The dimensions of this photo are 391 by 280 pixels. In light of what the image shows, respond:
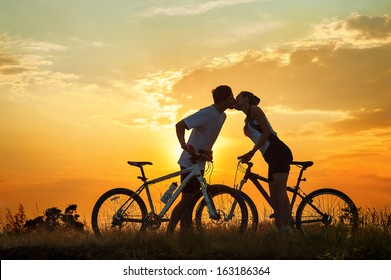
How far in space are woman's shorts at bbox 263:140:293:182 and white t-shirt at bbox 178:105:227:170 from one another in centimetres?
93

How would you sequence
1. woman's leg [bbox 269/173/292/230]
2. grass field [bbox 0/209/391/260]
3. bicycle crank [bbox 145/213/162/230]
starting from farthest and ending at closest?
1. bicycle crank [bbox 145/213/162/230]
2. woman's leg [bbox 269/173/292/230]
3. grass field [bbox 0/209/391/260]

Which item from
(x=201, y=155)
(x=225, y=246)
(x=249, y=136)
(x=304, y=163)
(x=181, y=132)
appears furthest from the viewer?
(x=304, y=163)

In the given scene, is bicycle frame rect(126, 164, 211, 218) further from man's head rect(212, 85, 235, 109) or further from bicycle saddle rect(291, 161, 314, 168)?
bicycle saddle rect(291, 161, 314, 168)

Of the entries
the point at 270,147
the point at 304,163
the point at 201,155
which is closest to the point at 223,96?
the point at 201,155

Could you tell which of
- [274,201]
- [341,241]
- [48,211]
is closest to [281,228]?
[274,201]

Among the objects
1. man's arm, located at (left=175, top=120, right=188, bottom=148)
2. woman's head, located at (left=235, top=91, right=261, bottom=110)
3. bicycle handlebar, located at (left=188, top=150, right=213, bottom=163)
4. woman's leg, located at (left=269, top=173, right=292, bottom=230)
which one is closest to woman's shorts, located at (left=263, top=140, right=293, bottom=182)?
woman's leg, located at (left=269, top=173, right=292, bottom=230)

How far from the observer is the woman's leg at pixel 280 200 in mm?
10094

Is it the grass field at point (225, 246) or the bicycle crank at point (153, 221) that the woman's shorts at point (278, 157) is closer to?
the grass field at point (225, 246)

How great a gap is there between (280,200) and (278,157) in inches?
30.2

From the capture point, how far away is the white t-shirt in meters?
9.87

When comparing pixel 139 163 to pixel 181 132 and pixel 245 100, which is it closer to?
pixel 181 132

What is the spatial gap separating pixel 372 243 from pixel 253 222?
1.87 m

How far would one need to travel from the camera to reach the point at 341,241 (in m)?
9.30

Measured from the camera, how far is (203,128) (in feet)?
32.9
